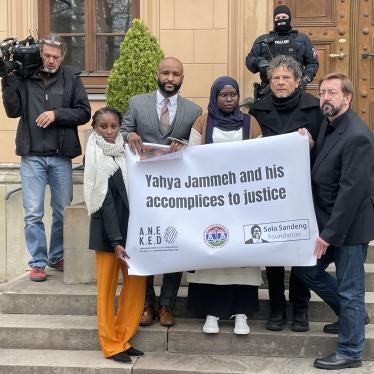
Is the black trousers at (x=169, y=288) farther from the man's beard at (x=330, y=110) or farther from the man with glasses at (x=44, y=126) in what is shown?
the man's beard at (x=330, y=110)

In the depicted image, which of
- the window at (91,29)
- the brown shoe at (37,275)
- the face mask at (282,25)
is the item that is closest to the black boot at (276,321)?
the brown shoe at (37,275)

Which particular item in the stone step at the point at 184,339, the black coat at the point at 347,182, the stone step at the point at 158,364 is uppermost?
the black coat at the point at 347,182

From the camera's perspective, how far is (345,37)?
25.7 feet

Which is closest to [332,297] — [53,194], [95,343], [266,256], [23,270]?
[266,256]

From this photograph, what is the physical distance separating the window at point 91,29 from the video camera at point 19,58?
7.54ft

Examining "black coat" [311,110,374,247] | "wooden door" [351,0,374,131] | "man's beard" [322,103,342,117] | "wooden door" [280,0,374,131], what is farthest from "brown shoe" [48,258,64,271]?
"wooden door" [351,0,374,131]

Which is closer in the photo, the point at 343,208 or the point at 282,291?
the point at 343,208

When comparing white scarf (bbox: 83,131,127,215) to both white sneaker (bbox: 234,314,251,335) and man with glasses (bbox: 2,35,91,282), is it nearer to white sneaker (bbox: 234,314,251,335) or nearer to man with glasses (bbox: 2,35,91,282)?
man with glasses (bbox: 2,35,91,282)

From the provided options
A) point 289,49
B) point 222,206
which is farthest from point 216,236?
point 289,49

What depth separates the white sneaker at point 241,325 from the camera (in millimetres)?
4945

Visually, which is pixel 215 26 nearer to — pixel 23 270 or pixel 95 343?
pixel 23 270

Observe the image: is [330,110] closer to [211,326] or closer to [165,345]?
[211,326]

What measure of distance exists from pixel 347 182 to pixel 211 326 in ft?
4.72

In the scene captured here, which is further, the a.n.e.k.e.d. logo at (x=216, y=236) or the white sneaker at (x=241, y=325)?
the white sneaker at (x=241, y=325)
